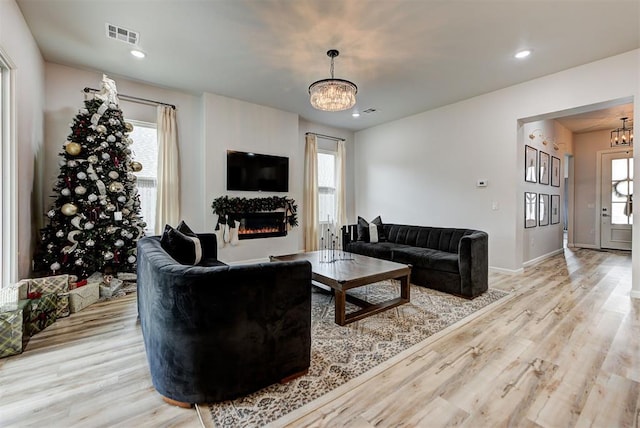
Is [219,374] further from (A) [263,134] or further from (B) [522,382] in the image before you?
(A) [263,134]

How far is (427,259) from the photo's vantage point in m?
3.81

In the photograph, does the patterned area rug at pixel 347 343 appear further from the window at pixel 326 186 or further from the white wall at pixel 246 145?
the window at pixel 326 186

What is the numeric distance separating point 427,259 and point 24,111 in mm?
4992

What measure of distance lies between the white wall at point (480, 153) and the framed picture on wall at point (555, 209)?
6.98ft

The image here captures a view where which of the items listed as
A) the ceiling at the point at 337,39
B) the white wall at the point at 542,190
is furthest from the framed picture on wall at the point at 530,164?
the ceiling at the point at 337,39

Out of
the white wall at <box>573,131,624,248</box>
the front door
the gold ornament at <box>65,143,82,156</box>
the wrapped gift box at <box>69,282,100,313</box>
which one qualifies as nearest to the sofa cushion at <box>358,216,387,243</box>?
the wrapped gift box at <box>69,282,100,313</box>

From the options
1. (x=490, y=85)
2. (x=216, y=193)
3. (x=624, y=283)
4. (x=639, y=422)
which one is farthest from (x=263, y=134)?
(x=624, y=283)

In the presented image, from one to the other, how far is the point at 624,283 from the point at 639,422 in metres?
3.54

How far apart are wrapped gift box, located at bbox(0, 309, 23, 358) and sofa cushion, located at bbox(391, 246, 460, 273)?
13.2 feet

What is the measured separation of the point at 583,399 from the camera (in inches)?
66.4

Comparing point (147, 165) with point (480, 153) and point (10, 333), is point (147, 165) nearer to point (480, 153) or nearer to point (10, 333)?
point (10, 333)

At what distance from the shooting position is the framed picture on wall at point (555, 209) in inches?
237

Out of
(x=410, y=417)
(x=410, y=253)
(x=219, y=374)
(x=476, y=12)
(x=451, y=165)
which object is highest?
(x=476, y=12)

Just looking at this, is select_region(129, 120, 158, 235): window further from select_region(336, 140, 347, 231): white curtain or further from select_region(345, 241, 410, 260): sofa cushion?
select_region(336, 140, 347, 231): white curtain
